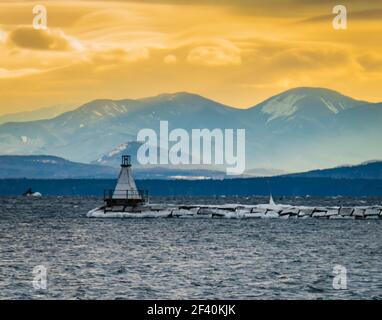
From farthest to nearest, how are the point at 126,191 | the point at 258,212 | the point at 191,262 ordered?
the point at 258,212, the point at 126,191, the point at 191,262

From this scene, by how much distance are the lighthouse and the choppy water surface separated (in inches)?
386

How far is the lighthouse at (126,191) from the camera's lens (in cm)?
11925

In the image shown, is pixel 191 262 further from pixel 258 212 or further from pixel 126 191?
pixel 258 212

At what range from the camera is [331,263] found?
65.2 meters

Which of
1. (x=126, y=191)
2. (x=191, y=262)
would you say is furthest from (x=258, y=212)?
(x=191, y=262)

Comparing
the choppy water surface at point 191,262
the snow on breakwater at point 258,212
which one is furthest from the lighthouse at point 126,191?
the choppy water surface at point 191,262

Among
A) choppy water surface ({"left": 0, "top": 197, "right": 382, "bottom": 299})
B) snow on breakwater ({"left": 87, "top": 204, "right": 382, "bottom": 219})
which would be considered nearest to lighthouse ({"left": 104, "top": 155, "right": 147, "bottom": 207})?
snow on breakwater ({"left": 87, "top": 204, "right": 382, "bottom": 219})

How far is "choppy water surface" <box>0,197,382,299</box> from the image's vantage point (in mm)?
48344

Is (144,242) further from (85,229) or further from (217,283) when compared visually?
(217,283)

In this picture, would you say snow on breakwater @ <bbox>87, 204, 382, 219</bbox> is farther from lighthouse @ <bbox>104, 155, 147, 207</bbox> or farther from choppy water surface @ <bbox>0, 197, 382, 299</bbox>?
choppy water surface @ <bbox>0, 197, 382, 299</bbox>

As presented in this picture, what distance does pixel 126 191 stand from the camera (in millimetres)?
125250

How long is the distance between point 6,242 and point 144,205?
51.8 metres

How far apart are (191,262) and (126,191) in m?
60.6
